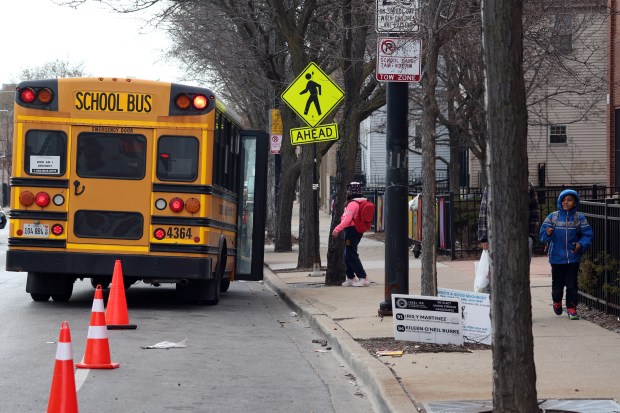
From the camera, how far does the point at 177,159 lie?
45.6 feet

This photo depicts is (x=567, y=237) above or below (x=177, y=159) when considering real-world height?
below

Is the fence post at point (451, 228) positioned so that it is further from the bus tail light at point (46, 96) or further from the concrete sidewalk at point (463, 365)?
the bus tail light at point (46, 96)

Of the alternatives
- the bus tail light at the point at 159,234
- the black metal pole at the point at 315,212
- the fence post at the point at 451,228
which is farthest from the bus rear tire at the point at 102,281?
the fence post at the point at 451,228

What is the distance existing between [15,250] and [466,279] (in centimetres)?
770

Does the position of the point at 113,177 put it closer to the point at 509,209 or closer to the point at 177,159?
the point at 177,159

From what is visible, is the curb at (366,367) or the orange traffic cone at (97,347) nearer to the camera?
the curb at (366,367)

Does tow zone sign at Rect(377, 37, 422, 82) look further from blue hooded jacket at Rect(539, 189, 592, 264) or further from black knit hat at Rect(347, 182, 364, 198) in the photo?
black knit hat at Rect(347, 182, 364, 198)

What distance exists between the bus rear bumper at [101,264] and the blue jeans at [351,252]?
153 inches

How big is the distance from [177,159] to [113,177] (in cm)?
88

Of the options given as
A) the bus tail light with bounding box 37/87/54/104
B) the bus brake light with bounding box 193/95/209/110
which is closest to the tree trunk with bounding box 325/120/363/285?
the bus brake light with bounding box 193/95/209/110

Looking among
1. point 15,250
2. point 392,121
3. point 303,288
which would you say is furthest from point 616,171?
point 15,250

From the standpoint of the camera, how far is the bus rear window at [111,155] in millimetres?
13852

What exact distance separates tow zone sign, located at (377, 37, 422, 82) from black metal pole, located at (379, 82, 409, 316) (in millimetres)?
429

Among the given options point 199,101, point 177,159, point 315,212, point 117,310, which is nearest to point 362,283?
point 315,212
